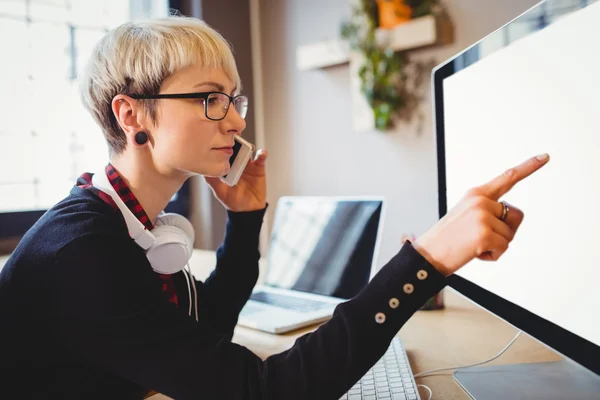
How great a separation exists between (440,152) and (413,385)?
0.43 metres

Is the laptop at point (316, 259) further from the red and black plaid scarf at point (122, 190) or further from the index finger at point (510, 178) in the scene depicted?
the index finger at point (510, 178)

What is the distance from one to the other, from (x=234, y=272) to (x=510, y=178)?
2.22 ft

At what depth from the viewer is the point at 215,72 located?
0.84m

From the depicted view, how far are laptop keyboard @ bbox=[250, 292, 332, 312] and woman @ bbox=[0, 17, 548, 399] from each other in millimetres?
428

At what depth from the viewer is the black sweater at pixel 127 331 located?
61 centimetres

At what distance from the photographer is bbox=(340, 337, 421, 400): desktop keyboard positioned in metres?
0.76

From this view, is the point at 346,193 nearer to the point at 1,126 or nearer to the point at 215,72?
the point at 1,126

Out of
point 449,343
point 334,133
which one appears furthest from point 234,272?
point 334,133

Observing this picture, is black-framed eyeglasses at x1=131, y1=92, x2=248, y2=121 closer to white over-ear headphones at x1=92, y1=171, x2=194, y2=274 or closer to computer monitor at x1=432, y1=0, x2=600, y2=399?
white over-ear headphones at x1=92, y1=171, x2=194, y2=274

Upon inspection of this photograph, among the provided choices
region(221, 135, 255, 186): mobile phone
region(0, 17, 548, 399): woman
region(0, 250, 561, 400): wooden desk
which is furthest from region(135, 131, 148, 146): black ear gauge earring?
region(0, 250, 561, 400): wooden desk

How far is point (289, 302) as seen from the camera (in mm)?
1338

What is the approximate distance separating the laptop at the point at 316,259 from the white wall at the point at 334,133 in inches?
26.9

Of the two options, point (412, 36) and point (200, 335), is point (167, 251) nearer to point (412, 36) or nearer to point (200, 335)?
point (200, 335)

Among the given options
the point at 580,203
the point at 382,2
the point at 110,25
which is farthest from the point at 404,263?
the point at 110,25
